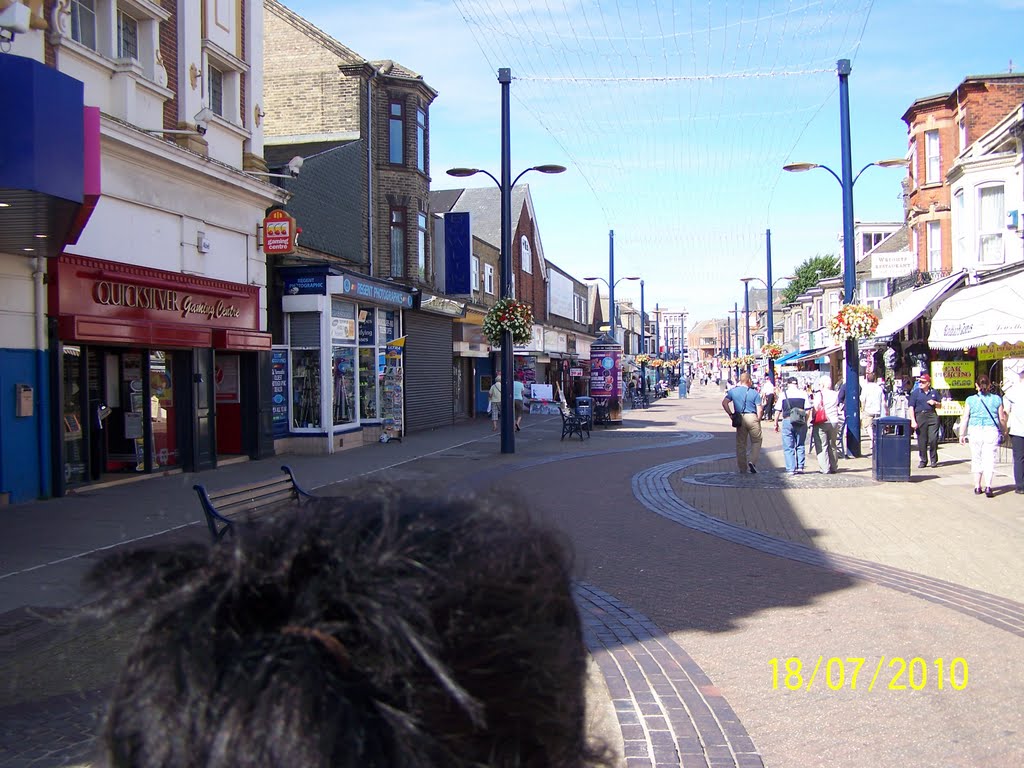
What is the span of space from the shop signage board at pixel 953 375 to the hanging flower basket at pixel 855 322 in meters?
4.08

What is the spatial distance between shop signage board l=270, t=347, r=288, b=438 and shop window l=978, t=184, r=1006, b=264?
52.0 feet

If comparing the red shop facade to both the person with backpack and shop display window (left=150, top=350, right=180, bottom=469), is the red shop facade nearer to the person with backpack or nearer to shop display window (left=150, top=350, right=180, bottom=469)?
shop display window (left=150, top=350, right=180, bottom=469)

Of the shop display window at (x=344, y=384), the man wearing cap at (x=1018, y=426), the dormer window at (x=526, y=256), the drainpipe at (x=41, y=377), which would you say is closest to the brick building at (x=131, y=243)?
the drainpipe at (x=41, y=377)

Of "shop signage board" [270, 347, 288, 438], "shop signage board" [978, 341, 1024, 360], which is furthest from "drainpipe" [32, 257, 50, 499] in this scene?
"shop signage board" [978, 341, 1024, 360]

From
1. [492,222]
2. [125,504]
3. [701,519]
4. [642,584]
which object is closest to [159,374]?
[125,504]

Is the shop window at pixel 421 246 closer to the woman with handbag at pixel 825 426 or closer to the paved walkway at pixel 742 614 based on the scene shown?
the paved walkway at pixel 742 614

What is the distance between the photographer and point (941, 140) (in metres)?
24.7

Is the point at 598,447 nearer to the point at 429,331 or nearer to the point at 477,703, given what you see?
the point at 429,331

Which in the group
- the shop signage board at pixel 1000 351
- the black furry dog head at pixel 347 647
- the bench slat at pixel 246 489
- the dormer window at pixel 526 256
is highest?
the dormer window at pixel 526 256

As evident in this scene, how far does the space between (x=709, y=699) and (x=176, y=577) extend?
4135 mm

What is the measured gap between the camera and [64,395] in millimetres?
12312

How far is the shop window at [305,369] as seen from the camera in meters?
18.9
